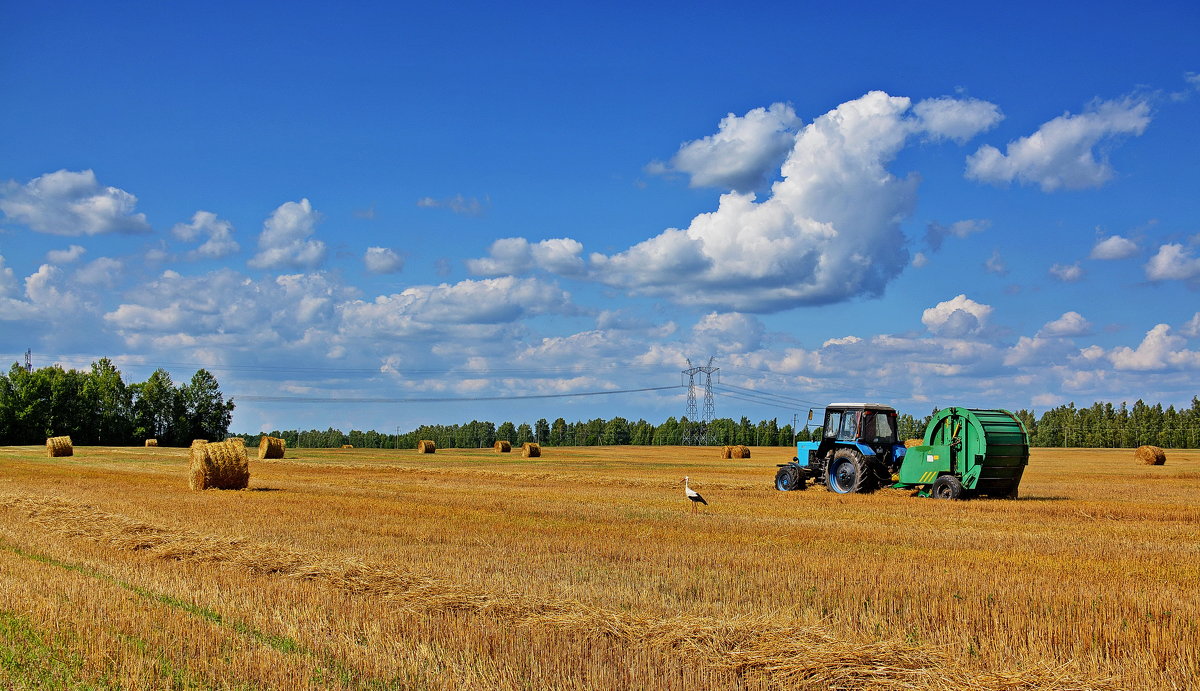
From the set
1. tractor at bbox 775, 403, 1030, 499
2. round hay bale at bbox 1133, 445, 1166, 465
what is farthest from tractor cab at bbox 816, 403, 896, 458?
round hay bale at bbox 1133, 445, 1166, 465

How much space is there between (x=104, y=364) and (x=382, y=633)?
332 ft

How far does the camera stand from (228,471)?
2295 cm

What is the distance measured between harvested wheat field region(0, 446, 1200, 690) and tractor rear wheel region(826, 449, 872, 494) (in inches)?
230

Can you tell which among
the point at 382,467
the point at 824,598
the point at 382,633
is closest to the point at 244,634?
the point at 382,633

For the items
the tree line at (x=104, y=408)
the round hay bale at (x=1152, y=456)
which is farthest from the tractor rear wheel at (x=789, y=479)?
the tree line at (x=104, y=408)

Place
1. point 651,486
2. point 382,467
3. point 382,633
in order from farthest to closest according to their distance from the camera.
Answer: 1. point 382,467
2. point 651,486
3. point 382,633

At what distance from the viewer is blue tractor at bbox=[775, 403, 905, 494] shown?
73.6 feet

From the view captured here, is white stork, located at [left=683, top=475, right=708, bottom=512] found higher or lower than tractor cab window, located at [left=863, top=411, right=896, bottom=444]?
lower

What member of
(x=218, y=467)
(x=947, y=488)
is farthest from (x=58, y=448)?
(x=947, y=488)

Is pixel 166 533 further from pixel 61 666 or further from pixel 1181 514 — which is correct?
pixel 1181 514

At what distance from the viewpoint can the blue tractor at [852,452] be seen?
2242 centimetres

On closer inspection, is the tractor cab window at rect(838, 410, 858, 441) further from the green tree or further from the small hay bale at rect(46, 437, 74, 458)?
the green tree

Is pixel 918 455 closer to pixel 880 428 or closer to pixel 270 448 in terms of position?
pixel 880 428

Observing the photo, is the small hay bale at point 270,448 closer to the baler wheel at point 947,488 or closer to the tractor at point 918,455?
the tractor at point 918,455
